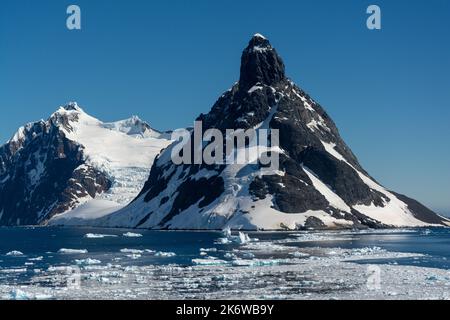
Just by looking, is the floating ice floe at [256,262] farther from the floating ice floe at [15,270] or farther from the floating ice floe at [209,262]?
the floating ice floe at [15,270]

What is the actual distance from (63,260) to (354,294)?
6992 centimetres

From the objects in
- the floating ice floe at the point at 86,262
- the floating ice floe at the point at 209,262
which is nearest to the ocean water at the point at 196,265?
the floating ice floe at the point at 86,262

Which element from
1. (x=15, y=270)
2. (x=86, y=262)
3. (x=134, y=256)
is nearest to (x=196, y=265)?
(x=86, y=262)

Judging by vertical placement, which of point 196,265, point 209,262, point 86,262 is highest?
point 209,262

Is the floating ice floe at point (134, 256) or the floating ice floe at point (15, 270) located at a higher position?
the floating ice floe at point (134, 256)

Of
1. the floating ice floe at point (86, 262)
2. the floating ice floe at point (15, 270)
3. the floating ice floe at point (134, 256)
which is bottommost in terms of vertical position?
the floating ice floe at point (15, 270)

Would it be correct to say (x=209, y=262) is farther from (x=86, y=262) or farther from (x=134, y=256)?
(x=134, y=256)

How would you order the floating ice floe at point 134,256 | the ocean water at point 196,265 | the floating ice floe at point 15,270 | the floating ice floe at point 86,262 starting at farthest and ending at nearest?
the floating ice floe at point 134,256 → the floating ice floe at point 86,262 → the floating ice floe at point 15,270 → the ocean water at point 196,265

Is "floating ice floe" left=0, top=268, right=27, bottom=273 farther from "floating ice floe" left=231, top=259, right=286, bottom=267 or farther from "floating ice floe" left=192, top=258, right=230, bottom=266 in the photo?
"floating ice floe" left=231, top=259, right=286, bottom=267

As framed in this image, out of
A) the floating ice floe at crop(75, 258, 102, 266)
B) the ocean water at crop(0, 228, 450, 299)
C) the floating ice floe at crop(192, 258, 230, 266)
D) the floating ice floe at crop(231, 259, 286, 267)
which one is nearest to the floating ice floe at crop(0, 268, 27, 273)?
the ocean water at crop(0, 228, 450, 299)

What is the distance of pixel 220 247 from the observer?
16238 centimetres
